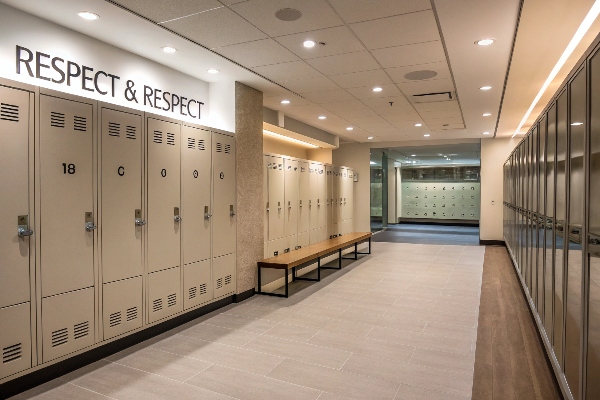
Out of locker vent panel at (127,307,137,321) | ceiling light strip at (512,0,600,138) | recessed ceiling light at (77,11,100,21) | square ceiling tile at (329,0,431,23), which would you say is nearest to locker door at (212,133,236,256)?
locker vent panel at (127,307,137,321)

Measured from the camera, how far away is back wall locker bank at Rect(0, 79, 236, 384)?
296 cm

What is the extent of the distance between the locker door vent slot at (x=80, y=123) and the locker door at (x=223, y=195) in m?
1.72

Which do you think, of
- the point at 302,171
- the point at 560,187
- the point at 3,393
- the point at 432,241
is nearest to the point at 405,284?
the point at 302,171

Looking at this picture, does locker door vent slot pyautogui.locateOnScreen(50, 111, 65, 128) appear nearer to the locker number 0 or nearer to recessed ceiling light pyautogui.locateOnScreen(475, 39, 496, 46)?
the locker number 0

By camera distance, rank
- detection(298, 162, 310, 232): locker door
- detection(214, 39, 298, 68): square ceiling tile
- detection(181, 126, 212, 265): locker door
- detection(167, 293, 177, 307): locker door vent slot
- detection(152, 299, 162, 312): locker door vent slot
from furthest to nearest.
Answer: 1. detection(298, 162, 310, 232): locker door
2. detection(181, 126, 212, 265): locker door
3. detection(167, 293, 177, 307): locker door vent slot
4. detection(152, 299, 162, 312): locker door vent slot
5. detection(214, 39, 298, 68): square ceiling tile

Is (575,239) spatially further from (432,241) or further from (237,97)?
(432,241)

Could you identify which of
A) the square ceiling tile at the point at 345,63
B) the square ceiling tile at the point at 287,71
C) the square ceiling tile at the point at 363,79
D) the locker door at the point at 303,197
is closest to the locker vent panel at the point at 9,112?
the square ceiling tile at the point at 287,71

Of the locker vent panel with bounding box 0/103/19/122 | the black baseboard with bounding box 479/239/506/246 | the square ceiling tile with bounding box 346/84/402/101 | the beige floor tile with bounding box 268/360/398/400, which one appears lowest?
the beige floor tile with bounding box 268/360/398/400

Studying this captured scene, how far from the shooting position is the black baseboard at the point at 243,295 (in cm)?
541

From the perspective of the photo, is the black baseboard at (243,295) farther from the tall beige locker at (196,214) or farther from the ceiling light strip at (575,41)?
the ceiling light strip at (575,41)

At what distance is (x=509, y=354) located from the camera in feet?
12.1

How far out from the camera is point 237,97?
5363 millimetres

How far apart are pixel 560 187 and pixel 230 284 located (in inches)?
154

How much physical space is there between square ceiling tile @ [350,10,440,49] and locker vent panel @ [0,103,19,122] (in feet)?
9.06
